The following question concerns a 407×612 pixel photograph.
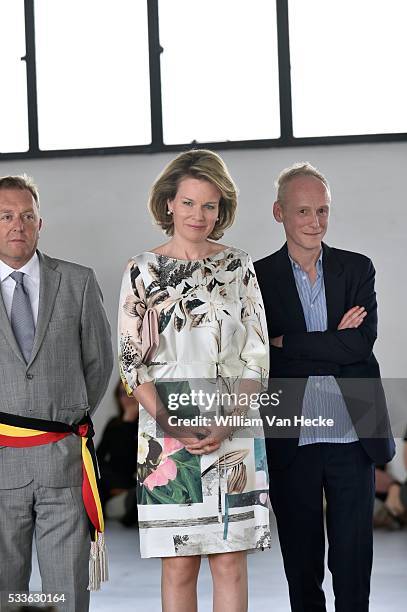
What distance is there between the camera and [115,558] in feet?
16.6

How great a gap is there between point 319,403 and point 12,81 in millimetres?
3688

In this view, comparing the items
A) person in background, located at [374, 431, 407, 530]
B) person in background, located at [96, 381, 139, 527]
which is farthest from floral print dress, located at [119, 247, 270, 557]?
person in background, located at [96, 381, 139, 527]

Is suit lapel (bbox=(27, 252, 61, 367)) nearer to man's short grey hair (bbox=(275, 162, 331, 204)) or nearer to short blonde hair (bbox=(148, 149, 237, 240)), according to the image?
short blonde hair (bbox=(148, 149, 237, 240))

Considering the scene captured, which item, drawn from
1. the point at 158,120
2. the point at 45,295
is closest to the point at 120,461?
the point at 158,120

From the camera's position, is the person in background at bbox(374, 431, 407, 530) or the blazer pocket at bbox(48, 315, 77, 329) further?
the person in background at bbox(374, 431, 407, 530)

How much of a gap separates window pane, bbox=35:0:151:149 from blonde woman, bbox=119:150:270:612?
3.30 meters

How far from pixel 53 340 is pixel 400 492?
132 inches

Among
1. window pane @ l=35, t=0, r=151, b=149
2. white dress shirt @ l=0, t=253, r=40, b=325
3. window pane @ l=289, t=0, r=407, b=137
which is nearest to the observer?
white dress shirt @ l=0, t=253, r=40, b=325

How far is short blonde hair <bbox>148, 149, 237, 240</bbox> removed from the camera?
2820 millimetres

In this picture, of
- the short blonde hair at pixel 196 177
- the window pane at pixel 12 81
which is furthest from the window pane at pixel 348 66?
the short blonde hair at pixel 196 177

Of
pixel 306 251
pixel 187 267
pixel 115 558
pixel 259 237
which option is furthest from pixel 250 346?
pixel 259 237

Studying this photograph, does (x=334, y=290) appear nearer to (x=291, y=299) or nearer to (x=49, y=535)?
(x=291, y=299)

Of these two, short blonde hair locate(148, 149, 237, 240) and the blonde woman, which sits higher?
short blonde hair locate(148, 149, 237, 240)

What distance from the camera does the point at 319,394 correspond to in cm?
308
